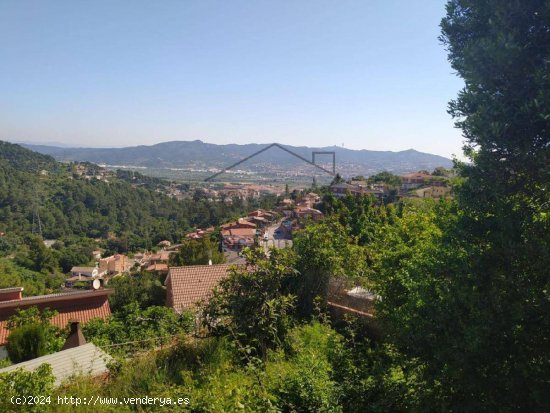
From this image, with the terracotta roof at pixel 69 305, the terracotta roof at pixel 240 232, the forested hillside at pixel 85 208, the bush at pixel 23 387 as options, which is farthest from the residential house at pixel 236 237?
the bush at pixel 23 387

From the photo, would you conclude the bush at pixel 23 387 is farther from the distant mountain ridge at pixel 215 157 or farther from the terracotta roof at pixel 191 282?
the distant mountain ridge at pixel 215 157

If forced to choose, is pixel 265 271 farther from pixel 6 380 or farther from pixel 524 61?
pixel 524 61

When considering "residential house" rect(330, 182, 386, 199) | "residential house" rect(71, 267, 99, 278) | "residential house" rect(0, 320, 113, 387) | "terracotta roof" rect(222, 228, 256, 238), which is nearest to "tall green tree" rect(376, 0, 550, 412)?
"residential house" rect(0, 320, 113, 387)

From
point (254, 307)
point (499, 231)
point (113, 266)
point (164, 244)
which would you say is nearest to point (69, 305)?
point (254, 307)

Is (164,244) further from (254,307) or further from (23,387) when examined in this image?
(23,387)

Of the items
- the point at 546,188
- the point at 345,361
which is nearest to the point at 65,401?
the point at 345,361

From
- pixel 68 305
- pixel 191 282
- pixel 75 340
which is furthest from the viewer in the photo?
pixel 191 282

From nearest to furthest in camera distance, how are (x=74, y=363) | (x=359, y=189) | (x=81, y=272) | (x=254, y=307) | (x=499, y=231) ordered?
1. (x=499, y=231)
2. (x=74, y=363)
3. (x=254, y=307)
4. (x=81, y=272)
5. (x=359, y=189)
